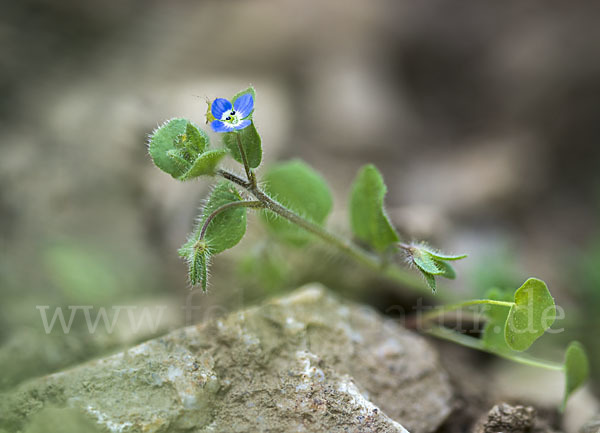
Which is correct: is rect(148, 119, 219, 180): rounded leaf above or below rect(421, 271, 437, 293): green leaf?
above

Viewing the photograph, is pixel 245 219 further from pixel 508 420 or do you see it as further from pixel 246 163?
pixel 508 420

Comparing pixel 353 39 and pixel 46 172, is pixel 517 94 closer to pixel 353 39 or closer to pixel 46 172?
pixel 353 39

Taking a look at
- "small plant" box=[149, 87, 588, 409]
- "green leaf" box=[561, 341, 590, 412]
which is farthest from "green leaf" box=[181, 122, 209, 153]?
"green leaf" box=[561, 341, 590, 412]

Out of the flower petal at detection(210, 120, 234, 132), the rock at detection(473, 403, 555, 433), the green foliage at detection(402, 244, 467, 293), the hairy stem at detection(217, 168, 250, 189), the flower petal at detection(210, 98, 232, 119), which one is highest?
the flower petal at detection(210, 98, 232, 119)

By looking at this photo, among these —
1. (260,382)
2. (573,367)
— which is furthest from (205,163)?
(573,367)

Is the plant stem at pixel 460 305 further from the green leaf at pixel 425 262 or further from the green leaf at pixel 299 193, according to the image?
the green leaf at pixel 299 193

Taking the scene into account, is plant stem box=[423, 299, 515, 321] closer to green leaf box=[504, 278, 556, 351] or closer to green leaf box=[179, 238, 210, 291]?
green leaf box=[504, 278, 556, 351]
